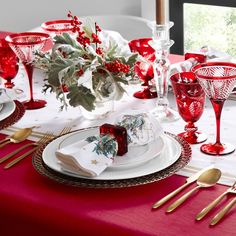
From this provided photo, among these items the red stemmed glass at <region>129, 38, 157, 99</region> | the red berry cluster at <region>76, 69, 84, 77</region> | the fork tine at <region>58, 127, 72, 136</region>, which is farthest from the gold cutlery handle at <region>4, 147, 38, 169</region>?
the red stemmed glass at <region>129, 38, 157, 99</region>

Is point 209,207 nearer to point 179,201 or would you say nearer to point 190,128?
point 179,201

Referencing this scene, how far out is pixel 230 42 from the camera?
11.5 feet

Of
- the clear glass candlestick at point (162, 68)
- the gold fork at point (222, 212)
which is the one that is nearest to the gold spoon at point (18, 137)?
the clear glass candlestick at point (162, 68)

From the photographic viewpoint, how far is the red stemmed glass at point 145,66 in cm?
172

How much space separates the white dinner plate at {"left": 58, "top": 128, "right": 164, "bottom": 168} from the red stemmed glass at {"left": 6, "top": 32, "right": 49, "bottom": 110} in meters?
0.36

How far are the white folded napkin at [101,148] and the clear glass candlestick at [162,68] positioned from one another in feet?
0.79

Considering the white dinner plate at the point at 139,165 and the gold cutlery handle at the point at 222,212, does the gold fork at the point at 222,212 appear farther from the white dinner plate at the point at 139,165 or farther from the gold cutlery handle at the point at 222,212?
the white dinner plate at the point at 139,165

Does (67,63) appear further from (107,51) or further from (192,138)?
(192,138)

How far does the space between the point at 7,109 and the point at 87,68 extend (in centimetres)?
29

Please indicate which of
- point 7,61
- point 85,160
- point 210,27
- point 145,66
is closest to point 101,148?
point 85,160

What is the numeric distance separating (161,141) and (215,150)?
0.12 meters

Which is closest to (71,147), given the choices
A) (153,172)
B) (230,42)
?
(153,172)

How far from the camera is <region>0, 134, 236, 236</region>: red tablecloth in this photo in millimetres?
1102

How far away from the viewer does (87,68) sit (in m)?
1.50
